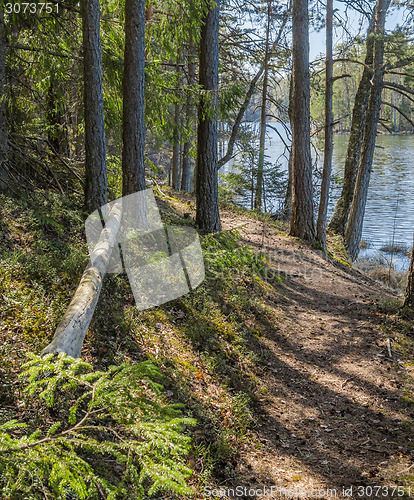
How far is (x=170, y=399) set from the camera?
13.9 ft

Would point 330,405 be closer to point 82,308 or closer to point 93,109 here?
point 82,308

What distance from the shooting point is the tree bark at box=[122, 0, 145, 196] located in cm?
684

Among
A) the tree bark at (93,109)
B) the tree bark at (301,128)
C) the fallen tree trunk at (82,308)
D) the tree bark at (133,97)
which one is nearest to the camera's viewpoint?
the fallen tree trunk at (82,308)

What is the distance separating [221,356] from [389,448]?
92.1 inches

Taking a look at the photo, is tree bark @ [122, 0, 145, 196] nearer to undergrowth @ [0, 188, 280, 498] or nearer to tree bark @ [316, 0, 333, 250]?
undergrowth @ [0, 188, 280, 498]

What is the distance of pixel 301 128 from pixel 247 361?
26.2ft

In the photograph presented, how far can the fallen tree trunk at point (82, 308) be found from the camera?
3.21 meters

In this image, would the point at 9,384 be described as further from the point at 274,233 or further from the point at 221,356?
the point at 274,233

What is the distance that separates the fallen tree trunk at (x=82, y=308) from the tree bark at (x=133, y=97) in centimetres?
172

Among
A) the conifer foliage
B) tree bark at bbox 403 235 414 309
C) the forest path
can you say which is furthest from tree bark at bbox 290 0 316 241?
the conifer foliage

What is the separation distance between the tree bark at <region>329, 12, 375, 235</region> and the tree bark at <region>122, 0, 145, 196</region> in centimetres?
949

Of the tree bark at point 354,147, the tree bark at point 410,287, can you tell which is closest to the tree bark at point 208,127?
the tree bark at point 410,287

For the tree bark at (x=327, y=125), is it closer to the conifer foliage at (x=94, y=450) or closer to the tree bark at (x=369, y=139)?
the tree bark at (x=369, y=139)

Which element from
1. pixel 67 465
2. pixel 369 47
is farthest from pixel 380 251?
pixel 67 465
